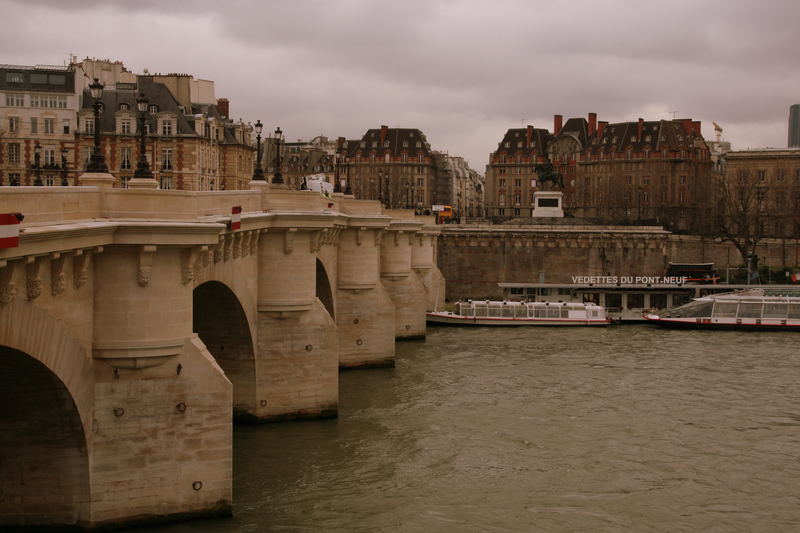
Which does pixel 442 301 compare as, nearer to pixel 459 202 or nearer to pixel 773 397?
pixel 773 397

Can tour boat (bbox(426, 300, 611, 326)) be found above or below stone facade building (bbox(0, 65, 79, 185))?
below

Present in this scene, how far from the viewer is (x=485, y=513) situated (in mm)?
22422

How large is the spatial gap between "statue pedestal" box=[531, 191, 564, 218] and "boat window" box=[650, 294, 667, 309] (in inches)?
705

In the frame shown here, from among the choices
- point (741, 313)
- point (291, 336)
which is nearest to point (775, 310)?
point (741, 313)

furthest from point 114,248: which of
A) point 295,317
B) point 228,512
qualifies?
point 295,317

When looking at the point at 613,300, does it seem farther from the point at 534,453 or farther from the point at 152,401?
the point at 152,401

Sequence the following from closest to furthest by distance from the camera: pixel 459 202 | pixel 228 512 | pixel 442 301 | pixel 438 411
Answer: pixel 228 512 → pixel 438 411 → pixel 442 301 → pixel 459 202

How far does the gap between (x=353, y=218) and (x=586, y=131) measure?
85879 mm

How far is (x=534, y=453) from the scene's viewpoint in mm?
27688

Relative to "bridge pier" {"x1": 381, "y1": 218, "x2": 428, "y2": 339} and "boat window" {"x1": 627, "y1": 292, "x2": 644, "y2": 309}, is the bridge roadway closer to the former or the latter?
"bridge pier" {"x1": 381, "y1": 218, "x2": 428, "y2": 339}

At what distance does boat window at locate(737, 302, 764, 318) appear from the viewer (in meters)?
59.8

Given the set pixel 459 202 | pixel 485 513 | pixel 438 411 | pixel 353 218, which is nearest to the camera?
pixel 485 513

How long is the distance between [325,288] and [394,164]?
8519cm

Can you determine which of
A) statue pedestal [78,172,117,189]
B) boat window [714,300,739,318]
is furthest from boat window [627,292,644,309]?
statue pedestal [78,172,117,189]
